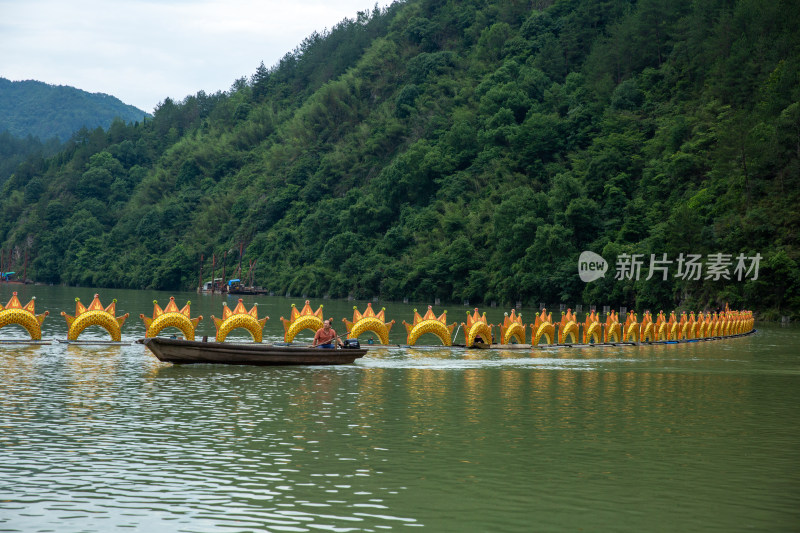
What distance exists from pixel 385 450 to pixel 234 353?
1559 cm

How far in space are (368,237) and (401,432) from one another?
367 feet

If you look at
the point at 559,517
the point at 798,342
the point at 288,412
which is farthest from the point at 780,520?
the point at 798,342

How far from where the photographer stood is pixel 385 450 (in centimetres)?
1784

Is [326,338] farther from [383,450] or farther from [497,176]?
[497,176]

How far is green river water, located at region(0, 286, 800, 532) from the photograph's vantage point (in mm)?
13398

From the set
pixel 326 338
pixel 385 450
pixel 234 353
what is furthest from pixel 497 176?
pixel 385 450

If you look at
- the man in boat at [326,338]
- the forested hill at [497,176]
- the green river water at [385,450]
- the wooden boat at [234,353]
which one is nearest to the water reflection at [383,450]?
the green river water at [385,450]

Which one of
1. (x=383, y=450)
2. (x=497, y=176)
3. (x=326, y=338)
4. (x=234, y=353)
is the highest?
(x=497, y=176)

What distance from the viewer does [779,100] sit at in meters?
86.1

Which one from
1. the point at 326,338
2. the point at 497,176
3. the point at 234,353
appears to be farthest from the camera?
the point at 497,176

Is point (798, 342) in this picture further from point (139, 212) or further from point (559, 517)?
point (139, 212)

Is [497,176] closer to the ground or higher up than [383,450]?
higher up

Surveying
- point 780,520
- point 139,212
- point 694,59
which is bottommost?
point 780,520

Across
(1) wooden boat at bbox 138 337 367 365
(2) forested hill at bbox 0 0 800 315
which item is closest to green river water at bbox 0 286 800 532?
(1) wooden boat at bbox 138 337 367 365
